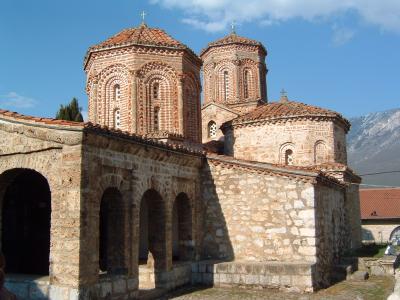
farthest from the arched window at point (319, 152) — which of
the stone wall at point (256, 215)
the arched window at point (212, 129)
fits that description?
the stone wall at point (256, 215)

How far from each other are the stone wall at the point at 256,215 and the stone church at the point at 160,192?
0.03 meters

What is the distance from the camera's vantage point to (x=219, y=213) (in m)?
13.0

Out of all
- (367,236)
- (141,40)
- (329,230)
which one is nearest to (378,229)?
(367,236)

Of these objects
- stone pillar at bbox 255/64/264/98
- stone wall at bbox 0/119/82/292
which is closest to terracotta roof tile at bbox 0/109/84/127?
stone wall at bbox 0/119/82/292

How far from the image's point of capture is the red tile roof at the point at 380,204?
3108 cm

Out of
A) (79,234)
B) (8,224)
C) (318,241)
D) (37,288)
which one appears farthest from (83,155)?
(318,241)

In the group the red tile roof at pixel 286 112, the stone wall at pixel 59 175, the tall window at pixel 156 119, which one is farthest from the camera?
the red tile roof at pixel 286 112

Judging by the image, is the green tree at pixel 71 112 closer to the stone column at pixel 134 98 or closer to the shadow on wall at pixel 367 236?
the stone column at pixel 134 98

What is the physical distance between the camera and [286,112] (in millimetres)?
18438

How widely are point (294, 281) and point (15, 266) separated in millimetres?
6560

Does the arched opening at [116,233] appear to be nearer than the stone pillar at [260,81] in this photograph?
Yes

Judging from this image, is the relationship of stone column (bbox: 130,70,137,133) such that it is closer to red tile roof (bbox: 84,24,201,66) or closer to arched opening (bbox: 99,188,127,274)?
red tile roof (bbox: 84,24,201,66)

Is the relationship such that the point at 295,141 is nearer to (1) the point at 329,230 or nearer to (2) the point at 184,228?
(1) the point at 329,230

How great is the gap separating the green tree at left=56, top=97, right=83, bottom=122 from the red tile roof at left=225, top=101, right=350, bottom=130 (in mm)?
7992
